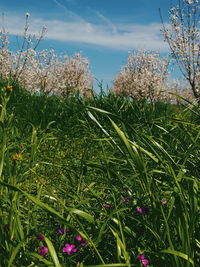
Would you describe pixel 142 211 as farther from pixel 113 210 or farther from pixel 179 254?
pixel 179 254

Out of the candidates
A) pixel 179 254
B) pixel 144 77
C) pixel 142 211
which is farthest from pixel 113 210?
pixel 144 77

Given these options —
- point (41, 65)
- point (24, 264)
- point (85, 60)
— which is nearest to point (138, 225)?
point (24, 264)

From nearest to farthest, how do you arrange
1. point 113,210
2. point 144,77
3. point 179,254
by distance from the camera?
point 179,254 → point 113,210 → point 144,77

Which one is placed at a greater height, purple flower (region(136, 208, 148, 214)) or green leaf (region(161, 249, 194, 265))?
green leaf (region(161, 249, 194, 265))

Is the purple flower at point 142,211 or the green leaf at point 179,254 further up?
the green leaf at point 179,254

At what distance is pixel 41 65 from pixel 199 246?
25.2m

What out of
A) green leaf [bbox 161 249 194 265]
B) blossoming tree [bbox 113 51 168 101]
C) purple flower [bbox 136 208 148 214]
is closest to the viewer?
green leaf [bbox 161 249 194 265]

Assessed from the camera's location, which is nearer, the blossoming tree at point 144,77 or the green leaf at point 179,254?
the green leaf at point 179,254

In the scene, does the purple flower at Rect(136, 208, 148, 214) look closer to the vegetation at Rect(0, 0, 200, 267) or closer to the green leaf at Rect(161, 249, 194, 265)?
the vegetation at Rect(0, 0, 200, 267)

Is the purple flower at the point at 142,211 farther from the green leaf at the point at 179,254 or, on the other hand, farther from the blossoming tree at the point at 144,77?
the blossoming tree at the point at 144,77

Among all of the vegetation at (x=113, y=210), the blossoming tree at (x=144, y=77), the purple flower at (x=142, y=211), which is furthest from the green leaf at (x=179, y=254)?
the blossoming tree at (x=144, y=77)

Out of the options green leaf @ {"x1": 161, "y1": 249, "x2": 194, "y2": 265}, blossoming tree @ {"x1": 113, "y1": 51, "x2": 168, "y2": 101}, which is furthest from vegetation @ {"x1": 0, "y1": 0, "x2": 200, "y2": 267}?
blossoming tree @ {"x1": 113, "y1": 51, "x2": 168, "y2": 101}

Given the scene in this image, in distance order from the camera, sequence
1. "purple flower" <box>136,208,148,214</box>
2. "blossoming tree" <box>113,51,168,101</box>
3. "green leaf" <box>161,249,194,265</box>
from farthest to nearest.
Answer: "blossoming tree" <box>113,51,168,101</box>
"purple flower" <box>136,208,148,214</box>
"green leaf" <box>161,249,194,265</box>

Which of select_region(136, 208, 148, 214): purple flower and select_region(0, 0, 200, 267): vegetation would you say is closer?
select_region(0, 0, 200, 267): vegetation
